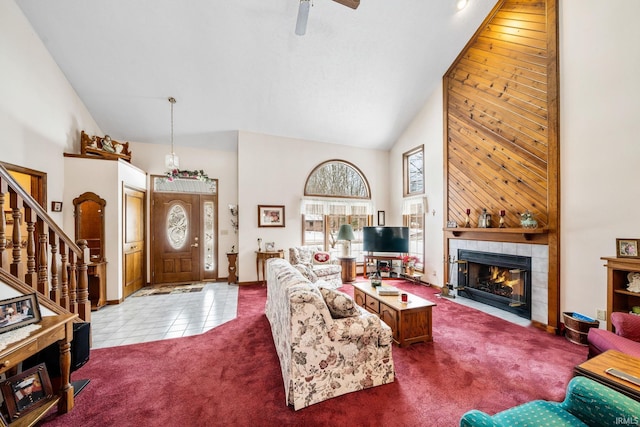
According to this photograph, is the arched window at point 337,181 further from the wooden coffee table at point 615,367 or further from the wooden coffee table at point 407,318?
the wooden coffee table at point 615,367

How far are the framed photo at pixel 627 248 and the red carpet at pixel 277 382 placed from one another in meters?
1.10

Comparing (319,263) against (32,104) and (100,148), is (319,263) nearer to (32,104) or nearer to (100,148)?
(100,148)

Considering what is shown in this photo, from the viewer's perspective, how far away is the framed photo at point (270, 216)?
5641 mm

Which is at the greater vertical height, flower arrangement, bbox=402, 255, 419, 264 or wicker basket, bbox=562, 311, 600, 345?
flower arrangement, bbox=402, 255, 419, 264

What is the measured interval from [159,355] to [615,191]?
520 centimetres

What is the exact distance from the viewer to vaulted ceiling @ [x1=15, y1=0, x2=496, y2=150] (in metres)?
3.39

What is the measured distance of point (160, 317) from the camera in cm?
365

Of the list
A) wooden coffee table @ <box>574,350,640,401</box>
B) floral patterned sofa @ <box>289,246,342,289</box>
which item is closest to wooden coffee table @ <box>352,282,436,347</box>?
wooden coffee table @ <box>574,350,640,401</box>

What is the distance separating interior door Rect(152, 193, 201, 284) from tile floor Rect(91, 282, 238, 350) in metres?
1.02

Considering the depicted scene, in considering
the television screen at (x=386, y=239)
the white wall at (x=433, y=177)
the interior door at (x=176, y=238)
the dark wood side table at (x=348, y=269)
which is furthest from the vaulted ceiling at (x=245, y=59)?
the dark wood side table at (x=348, y=269)

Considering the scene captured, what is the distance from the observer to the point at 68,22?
3.38 m

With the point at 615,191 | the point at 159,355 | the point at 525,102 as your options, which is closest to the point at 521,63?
the point at 525,102

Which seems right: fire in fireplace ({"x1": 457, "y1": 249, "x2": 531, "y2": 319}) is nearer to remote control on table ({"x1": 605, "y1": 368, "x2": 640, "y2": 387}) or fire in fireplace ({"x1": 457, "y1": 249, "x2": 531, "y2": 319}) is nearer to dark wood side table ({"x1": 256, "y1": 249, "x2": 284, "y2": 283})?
remote control on table ({"x1": 605, "y1": 368, "x2": 640, "y2": 387})

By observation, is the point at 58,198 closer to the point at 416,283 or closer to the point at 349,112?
the point at 349,112
